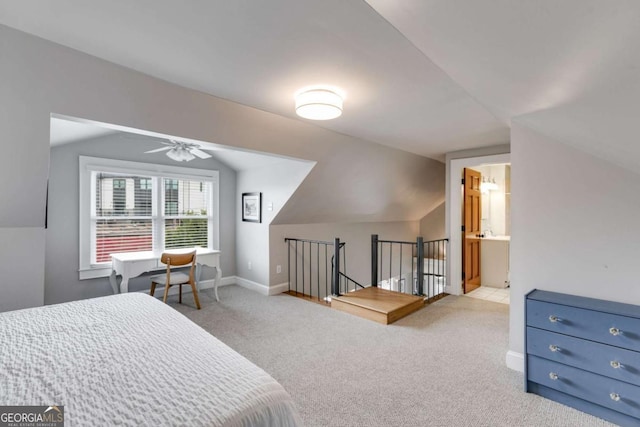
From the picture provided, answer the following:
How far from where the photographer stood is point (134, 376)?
1.00 m

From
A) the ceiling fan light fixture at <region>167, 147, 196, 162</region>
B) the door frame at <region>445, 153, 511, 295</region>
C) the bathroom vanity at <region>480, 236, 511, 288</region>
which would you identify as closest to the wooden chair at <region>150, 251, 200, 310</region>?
the ceiling fan light fixture at <region>167, 147, 196, 162</region>

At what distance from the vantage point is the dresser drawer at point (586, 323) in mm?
1739

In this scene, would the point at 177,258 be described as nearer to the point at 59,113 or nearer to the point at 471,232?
the point at 59,113

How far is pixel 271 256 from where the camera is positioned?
4.57 m

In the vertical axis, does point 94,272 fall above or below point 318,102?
below

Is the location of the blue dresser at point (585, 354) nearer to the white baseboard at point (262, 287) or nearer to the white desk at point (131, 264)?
the white baseboard at point (262, 287)

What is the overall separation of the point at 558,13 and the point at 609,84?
484mm

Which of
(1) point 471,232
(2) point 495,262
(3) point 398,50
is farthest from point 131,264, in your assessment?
(2) point 495,262

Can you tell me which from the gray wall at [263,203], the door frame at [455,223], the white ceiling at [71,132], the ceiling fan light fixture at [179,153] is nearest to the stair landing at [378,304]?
the door frame at [455,223]

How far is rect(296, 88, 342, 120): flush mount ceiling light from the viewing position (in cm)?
225

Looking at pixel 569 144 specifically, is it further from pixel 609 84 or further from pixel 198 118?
pixel 198 118

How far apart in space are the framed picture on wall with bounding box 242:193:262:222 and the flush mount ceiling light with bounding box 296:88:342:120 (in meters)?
2.53

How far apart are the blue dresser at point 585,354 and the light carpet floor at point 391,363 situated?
11cm

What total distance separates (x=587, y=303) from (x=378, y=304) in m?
2.03
